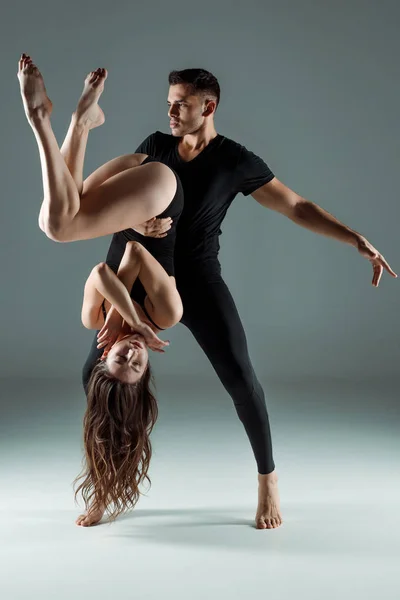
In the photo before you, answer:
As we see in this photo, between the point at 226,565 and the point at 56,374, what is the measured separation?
12.0 ft

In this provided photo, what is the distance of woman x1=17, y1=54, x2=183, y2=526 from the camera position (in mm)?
3557

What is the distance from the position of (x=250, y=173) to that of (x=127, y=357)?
1.00 metres

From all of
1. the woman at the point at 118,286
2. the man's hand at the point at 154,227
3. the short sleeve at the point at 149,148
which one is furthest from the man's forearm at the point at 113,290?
the short sleeve at the point at 149,148

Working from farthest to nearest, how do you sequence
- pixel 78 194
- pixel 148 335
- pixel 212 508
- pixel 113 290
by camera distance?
pixel 212 508
pixel 148 335
pixel 113 290
pixel 78 194

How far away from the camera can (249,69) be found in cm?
726

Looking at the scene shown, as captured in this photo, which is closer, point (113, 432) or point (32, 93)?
point (32, 93)

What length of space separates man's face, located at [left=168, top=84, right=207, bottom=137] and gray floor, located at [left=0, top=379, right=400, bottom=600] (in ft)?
5.44

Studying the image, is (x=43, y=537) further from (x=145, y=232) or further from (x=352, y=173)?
(x=352, y=173)

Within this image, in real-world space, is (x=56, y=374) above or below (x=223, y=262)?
below

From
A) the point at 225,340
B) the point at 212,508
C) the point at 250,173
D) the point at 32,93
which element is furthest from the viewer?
the point at 212,508

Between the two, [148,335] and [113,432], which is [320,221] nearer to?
[148,335]

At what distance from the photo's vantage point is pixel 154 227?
3912 mm

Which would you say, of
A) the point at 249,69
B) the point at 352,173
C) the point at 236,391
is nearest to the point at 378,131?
the point at 352,173

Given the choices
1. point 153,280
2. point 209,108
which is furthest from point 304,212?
point 153,280
